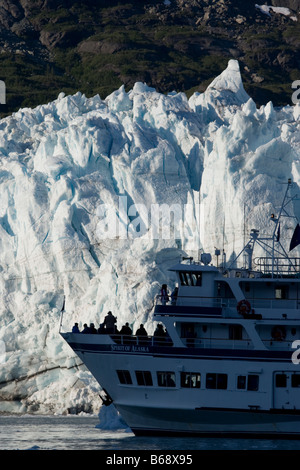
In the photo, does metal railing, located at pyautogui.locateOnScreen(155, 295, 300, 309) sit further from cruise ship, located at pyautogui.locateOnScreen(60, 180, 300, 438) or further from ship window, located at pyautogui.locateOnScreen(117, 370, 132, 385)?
ship window, located at pyautogui.locateOnScreen(117, 370, 132, 385)

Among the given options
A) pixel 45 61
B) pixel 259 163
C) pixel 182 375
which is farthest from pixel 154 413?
pixel 45 61

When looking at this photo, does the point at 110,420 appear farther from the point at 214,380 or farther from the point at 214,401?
the point at 214,380

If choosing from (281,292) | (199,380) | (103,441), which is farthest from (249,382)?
(103,441)

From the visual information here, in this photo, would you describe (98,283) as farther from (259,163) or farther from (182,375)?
(182,375)

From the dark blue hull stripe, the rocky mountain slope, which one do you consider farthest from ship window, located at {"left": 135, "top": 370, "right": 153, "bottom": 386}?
the rocky mountain slope

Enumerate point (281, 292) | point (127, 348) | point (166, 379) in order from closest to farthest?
point (166, 379) < point (127, 348) < point (281, 292)

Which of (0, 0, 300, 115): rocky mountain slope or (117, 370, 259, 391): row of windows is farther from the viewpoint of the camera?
(0, 0, 300, 115): rocky mountain slope
